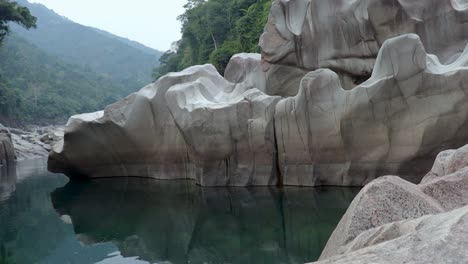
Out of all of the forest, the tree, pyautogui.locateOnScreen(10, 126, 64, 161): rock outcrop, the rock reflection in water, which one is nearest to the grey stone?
the rock reflection in water

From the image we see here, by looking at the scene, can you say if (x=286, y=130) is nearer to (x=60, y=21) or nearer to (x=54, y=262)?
(x=54, y=262)

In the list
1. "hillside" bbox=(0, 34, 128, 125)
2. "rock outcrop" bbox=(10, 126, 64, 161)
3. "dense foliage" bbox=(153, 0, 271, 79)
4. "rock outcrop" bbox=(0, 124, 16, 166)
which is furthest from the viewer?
"hillside" bbox=(0, 34, 128, 125)

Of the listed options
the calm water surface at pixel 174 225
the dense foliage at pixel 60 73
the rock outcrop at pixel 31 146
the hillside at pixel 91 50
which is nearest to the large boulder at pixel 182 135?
the calm water surface at pixel 174 225

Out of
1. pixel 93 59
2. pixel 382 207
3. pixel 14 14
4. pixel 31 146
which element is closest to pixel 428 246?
pixel 382 207

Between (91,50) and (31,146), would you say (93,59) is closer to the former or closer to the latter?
(91,50)

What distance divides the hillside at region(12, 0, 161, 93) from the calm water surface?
7801 centimetres

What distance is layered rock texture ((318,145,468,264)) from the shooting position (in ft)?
6.01

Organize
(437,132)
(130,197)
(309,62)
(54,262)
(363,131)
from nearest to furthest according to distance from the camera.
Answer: (54,262) < (437,132) < (363,131) < (130,197) < (309,62)

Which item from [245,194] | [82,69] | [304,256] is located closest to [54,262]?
[304,256]

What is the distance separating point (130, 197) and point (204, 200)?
7.59 feet

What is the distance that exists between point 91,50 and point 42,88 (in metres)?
58.0

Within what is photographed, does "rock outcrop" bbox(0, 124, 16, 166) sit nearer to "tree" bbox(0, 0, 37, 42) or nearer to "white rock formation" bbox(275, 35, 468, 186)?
"tree" bbox(0, 0, 37, 42)

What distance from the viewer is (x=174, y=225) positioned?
27.8ft

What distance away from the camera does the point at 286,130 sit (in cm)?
1040
